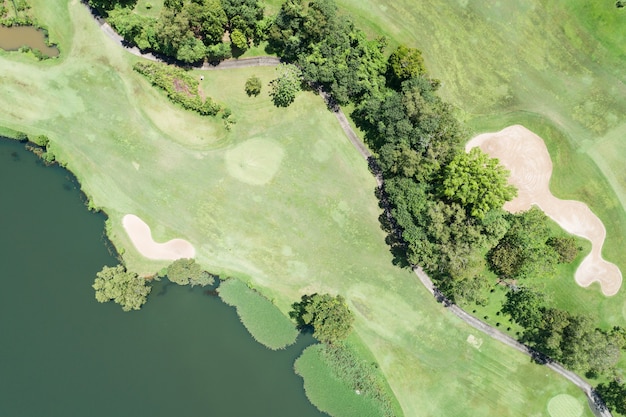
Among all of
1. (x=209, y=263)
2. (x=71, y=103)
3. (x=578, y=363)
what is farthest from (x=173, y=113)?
(x=578, y=363)

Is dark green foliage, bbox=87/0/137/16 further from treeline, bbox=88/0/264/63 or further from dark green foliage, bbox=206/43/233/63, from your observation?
dark green foliage, bbox=206/43/233/63

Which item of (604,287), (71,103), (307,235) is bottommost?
(71,103)

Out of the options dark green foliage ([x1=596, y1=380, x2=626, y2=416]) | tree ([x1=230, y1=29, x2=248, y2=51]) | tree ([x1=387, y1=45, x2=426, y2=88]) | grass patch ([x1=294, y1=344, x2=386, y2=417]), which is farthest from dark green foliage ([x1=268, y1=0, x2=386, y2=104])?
dark green foliage ([x1=596, y1=380, x2=626, y2=416])

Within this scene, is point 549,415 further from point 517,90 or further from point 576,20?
point 576,20

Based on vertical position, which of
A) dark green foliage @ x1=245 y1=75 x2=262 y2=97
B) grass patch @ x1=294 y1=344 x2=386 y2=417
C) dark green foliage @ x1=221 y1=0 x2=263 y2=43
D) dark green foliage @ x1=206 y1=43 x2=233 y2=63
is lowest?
grass patch @ x1=294 y1=344 x2=386 y2=417

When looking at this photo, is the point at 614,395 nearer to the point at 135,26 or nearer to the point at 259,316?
the point at 259,316

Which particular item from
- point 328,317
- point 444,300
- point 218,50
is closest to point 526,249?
point 444,300

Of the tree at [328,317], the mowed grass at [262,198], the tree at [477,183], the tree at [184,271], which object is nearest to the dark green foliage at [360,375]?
the mowed grass at [262,198]
